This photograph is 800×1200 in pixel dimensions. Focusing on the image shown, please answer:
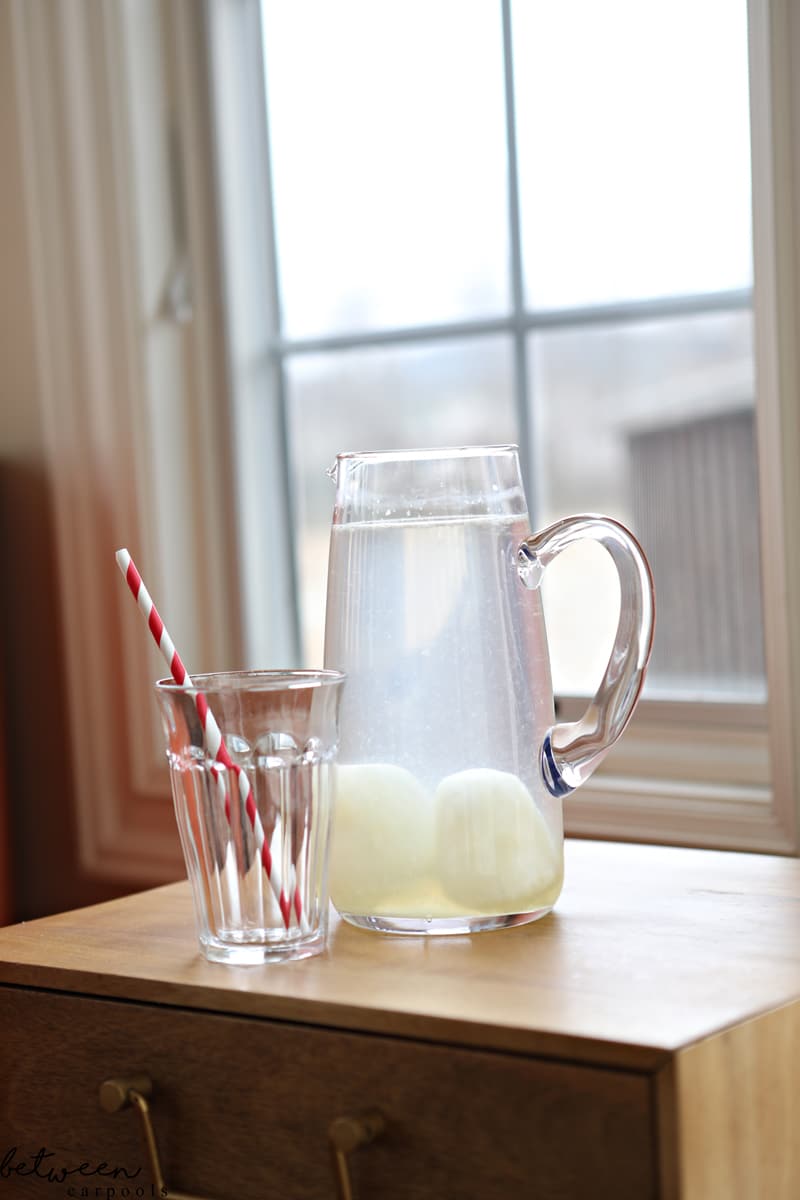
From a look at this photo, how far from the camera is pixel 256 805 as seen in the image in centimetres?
65

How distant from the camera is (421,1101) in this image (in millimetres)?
570

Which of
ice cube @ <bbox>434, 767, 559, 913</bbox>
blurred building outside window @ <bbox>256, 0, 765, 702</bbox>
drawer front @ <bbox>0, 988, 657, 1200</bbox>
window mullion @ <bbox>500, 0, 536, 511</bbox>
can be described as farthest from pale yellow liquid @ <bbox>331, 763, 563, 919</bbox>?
window mullion @ <bbox>500, 0, 536, 511</bbox>

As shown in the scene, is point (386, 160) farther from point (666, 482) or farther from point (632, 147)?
point (666, 482)

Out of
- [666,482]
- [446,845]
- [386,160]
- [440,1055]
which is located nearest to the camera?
[440,1055]

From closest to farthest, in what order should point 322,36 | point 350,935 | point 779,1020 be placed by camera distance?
point 779,1020
point 350,935
point 322,36

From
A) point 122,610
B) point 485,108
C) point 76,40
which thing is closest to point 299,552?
point 122,610

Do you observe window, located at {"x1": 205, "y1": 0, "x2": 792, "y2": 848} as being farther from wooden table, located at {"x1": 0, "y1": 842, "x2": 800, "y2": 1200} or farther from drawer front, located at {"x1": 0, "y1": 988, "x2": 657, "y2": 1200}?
drawer front, located at {"x1": 0, "y1": 988, "x2": 657, "y2": 1200}

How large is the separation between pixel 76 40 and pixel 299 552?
2.00 feet

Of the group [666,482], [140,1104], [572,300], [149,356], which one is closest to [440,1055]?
[140,1104]

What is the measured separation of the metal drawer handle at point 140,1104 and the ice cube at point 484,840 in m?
0.17

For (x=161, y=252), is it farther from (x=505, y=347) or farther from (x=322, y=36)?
(x=505, y=347)

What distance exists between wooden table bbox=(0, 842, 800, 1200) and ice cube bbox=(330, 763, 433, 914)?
1.1 inches

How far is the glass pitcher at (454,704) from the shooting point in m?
0.69

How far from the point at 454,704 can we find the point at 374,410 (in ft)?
2.88
